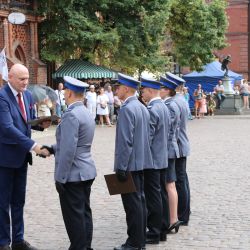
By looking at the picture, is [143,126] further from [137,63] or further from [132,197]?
[137,63]

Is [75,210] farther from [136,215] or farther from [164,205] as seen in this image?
[164,205]

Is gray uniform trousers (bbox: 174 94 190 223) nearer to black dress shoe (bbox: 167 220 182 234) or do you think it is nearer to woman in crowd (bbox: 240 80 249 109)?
black dress shoe (bbox: 167 220 182 234)

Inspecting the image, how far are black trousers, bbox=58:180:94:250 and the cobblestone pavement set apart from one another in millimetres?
810

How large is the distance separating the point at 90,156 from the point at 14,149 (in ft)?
2.74

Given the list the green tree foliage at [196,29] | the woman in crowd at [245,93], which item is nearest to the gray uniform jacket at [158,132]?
the green tree foliage at [196,29]

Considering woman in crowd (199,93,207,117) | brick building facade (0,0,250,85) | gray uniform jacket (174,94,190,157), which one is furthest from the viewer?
woman in crowd (199,93,207,117)

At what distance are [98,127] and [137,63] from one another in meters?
5.04

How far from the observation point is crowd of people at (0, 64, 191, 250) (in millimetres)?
6105

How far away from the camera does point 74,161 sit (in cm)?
610

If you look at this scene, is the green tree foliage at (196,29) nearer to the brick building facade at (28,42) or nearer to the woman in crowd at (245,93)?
the woman in crowd at (245,93)

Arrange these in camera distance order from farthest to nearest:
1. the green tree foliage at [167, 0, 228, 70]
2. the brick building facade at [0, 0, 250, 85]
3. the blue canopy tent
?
the blue canopy tent
the green tree foliage at [167, 0, 228, 70]
the brick building facade at [0, 0, 250, 85]

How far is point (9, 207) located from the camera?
6.91m

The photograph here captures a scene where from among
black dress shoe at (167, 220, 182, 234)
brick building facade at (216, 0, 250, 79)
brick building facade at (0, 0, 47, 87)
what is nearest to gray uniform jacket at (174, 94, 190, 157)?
black dress shoe at (167, 220, 182, 234)

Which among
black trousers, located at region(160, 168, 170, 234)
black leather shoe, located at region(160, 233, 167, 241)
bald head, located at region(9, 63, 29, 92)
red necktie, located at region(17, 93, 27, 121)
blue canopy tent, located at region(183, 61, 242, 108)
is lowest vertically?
black leather shoe, located at region(160, 233, 167, 241)
